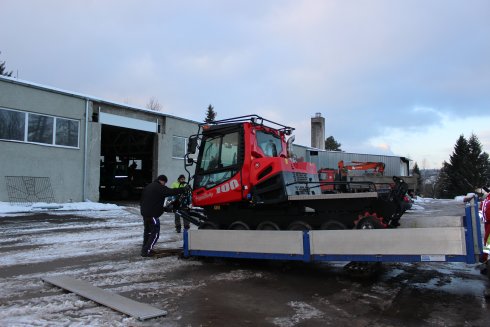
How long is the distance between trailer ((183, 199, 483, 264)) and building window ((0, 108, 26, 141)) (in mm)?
11976

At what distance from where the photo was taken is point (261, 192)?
26.0 ft

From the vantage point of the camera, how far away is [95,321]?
4648mm

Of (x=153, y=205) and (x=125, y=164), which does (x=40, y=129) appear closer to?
(x=125, y=164)

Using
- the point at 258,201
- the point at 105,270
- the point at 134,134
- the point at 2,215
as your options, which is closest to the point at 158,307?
the point at 105,270

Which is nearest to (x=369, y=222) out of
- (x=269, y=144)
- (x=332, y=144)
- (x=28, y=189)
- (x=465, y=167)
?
(x=269, y=144)

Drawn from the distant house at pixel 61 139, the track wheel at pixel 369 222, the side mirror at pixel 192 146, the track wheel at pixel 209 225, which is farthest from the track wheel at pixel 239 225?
Result: the distant house at pixel 61 139

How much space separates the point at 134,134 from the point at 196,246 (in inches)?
729

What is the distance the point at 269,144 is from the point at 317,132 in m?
39.4

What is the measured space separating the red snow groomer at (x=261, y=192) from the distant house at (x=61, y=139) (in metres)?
11.1

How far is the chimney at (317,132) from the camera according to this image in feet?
155

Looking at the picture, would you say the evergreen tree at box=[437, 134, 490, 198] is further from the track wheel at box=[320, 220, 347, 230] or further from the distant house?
the track wheel at box=[320, 220, 347, 230]

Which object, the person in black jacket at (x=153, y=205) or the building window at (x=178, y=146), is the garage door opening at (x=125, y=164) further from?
the person in black jacket at (x=153, y=205)

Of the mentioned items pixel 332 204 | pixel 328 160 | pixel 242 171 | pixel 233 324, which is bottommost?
pixel 233 324

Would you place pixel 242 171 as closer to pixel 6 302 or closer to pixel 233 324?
pixel 233 324
